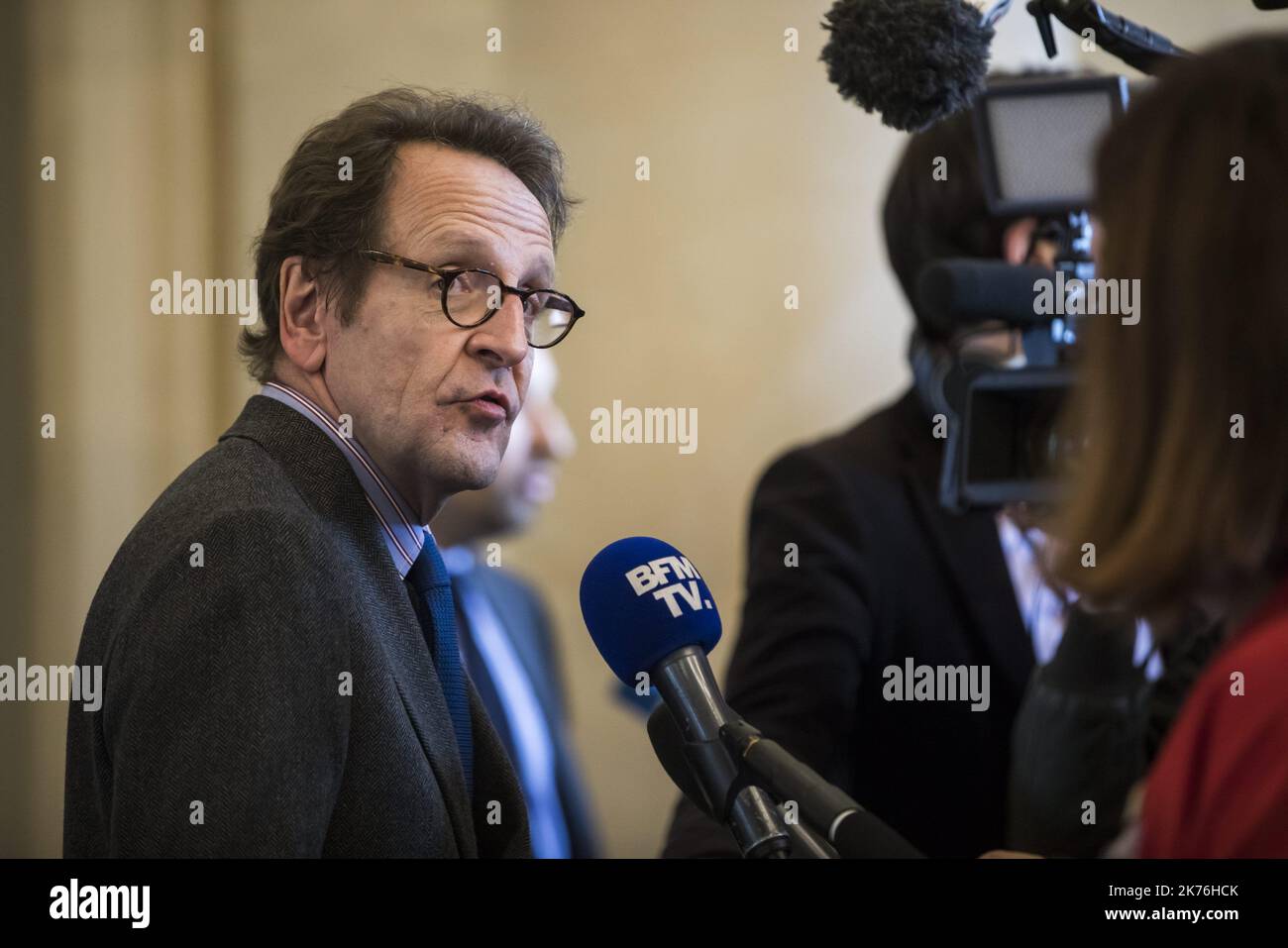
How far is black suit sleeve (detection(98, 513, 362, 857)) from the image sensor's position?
97 cm

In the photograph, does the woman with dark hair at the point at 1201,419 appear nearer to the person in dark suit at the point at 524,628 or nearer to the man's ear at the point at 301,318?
the man's ear at the point at 301,318

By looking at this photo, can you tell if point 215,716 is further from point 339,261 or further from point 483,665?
point 483,665

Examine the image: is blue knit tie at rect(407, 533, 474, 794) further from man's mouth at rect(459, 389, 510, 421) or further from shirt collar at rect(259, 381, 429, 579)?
man's mouth at rect(459, 389, 510, 421)

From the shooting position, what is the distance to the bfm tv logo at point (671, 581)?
0.99 metres

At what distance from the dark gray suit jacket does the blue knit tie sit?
0.15 ft

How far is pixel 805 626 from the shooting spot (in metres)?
1.65

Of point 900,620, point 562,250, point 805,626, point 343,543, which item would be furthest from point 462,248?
point 562,250

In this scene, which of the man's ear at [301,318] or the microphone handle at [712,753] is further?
the man's ear at [301,318]

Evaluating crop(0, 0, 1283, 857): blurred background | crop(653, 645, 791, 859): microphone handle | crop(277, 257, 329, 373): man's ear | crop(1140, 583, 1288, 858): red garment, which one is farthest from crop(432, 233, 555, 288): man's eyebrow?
crop(0, 0, 1283, 857): blurred background

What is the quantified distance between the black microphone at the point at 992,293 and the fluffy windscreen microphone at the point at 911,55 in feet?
0.50

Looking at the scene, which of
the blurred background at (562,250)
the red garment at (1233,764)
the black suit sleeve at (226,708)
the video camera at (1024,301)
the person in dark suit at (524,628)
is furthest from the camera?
the person in dark suit at (524,628)

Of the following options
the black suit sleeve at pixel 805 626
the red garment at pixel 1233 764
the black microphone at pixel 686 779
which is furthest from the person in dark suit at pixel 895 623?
the red garment at pixel 1233 764

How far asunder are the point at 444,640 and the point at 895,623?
68 centimetres
